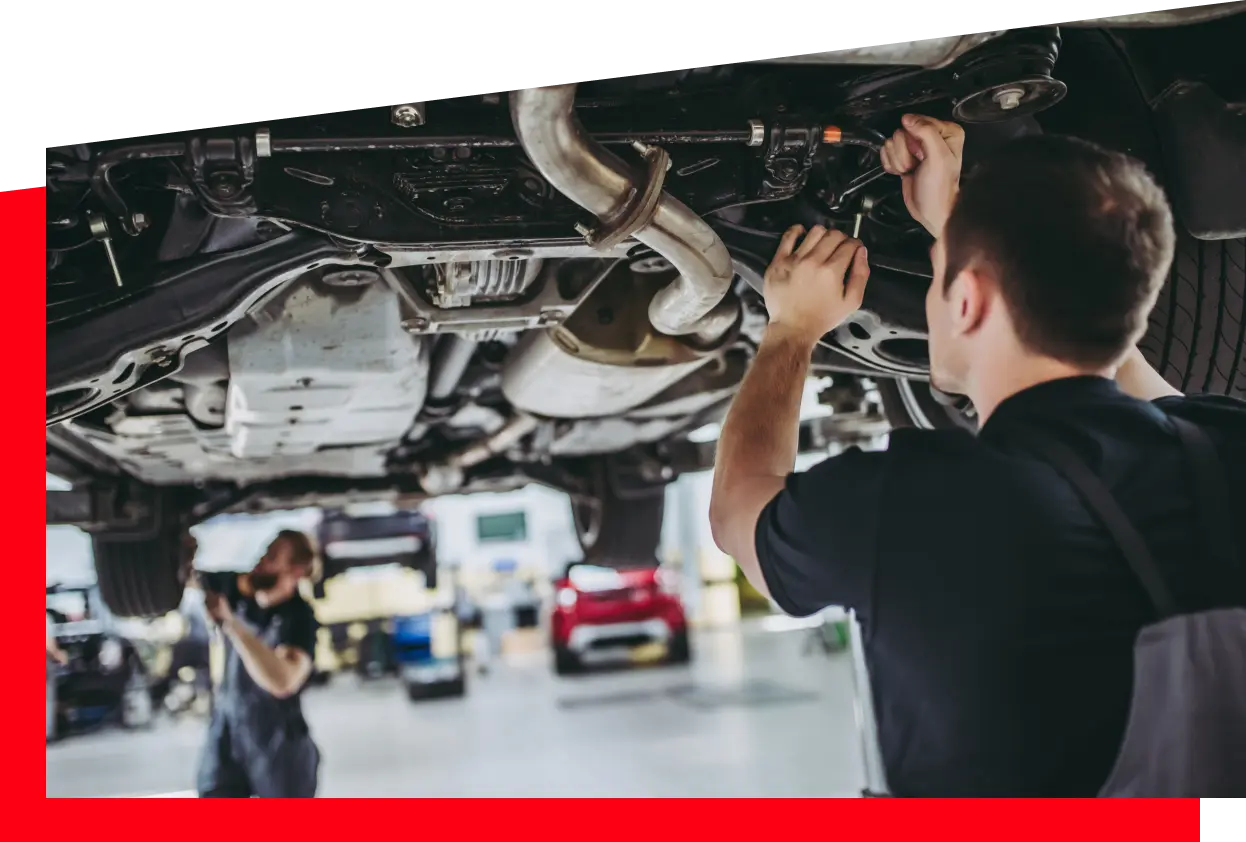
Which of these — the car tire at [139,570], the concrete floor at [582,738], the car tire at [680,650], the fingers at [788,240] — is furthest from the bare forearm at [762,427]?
the car tire at [680,650]

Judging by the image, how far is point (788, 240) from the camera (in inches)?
61.7

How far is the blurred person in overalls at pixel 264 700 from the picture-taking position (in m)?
2.50

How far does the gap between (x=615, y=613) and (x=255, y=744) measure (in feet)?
7.20

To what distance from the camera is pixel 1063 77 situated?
1541 millimetres

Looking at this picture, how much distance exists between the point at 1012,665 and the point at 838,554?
24 cm

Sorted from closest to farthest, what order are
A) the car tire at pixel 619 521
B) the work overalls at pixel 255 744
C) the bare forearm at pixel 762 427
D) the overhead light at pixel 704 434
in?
1. the bare forearm at pixel 762 427
2. the work overalls at pixel 255 744
3. the overhead light at pixel 704 434
4. the car tire at pixel 619 521

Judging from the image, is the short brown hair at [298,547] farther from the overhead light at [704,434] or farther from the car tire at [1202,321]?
the car tire at [1202,321]

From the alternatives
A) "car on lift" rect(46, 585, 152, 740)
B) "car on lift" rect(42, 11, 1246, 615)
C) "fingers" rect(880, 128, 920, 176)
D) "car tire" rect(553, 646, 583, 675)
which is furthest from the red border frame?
"car tire" rect(553, 646, 583, 675)

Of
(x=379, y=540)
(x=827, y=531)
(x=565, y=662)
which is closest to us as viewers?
(x=827, y=531)

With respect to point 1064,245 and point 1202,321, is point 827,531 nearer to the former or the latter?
point 1064,245

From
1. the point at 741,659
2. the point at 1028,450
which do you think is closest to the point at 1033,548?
the point at 1028,450

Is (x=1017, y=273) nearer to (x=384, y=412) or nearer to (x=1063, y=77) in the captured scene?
(x=1063, y=77)

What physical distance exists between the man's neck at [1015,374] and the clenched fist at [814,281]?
0.76ft
